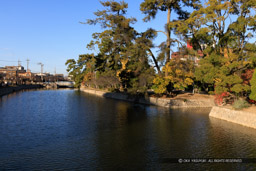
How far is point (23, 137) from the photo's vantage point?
52.6 feet

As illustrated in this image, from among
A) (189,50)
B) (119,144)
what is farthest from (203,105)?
(119,144)

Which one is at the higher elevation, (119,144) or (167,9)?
(167,9)

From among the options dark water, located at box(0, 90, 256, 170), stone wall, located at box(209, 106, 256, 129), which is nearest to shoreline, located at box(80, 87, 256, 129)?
stone wall, located at box(209, 106, 256, 129)

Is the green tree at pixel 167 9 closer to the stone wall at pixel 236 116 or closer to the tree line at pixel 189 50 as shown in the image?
the tree line at pixel 189 50

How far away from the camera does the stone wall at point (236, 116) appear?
1961 cm

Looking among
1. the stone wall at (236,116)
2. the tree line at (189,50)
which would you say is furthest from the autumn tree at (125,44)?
the stone wall at (236,116)

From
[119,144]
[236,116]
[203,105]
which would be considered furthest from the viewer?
[203,105]

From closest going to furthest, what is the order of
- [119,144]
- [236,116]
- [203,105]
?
1. [119,144]
2. [236,116]
3. [203,105]

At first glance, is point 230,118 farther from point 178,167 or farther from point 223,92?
point 178,167

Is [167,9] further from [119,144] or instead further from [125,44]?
[119,144]

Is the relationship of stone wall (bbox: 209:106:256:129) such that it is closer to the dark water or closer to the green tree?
the dark water

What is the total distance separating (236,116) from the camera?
849 inches

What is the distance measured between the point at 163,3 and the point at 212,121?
22.4 meters

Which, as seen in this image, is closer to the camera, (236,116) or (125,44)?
(236,116)
